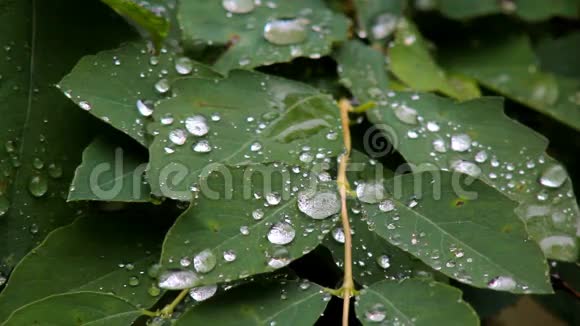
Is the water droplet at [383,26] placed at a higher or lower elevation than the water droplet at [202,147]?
lower

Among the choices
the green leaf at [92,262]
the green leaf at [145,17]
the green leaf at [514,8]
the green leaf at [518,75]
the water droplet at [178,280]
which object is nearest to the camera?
the water droplet at [178,280]

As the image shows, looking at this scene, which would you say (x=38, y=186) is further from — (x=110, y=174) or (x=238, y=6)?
(x=238, y=6)

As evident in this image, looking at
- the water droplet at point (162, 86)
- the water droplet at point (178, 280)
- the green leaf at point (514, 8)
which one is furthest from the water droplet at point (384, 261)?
the green leaf at point (514, 8)

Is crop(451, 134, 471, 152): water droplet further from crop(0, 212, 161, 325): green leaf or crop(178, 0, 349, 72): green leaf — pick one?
crop(0, 212, 161, 325): green leaf

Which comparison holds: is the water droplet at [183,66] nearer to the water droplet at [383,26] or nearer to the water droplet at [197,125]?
the water droplet at [197,125]

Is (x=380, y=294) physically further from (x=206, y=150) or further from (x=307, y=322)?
(x=206, y=150)

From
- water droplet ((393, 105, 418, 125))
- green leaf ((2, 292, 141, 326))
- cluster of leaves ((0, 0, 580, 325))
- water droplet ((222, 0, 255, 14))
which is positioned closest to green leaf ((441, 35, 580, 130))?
cluster of leaves ((0, 0, 580, 325))

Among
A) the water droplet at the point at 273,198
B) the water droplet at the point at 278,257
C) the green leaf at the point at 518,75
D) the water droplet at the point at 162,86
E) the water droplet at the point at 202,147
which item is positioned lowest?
the green leaf at the point at 518,75
